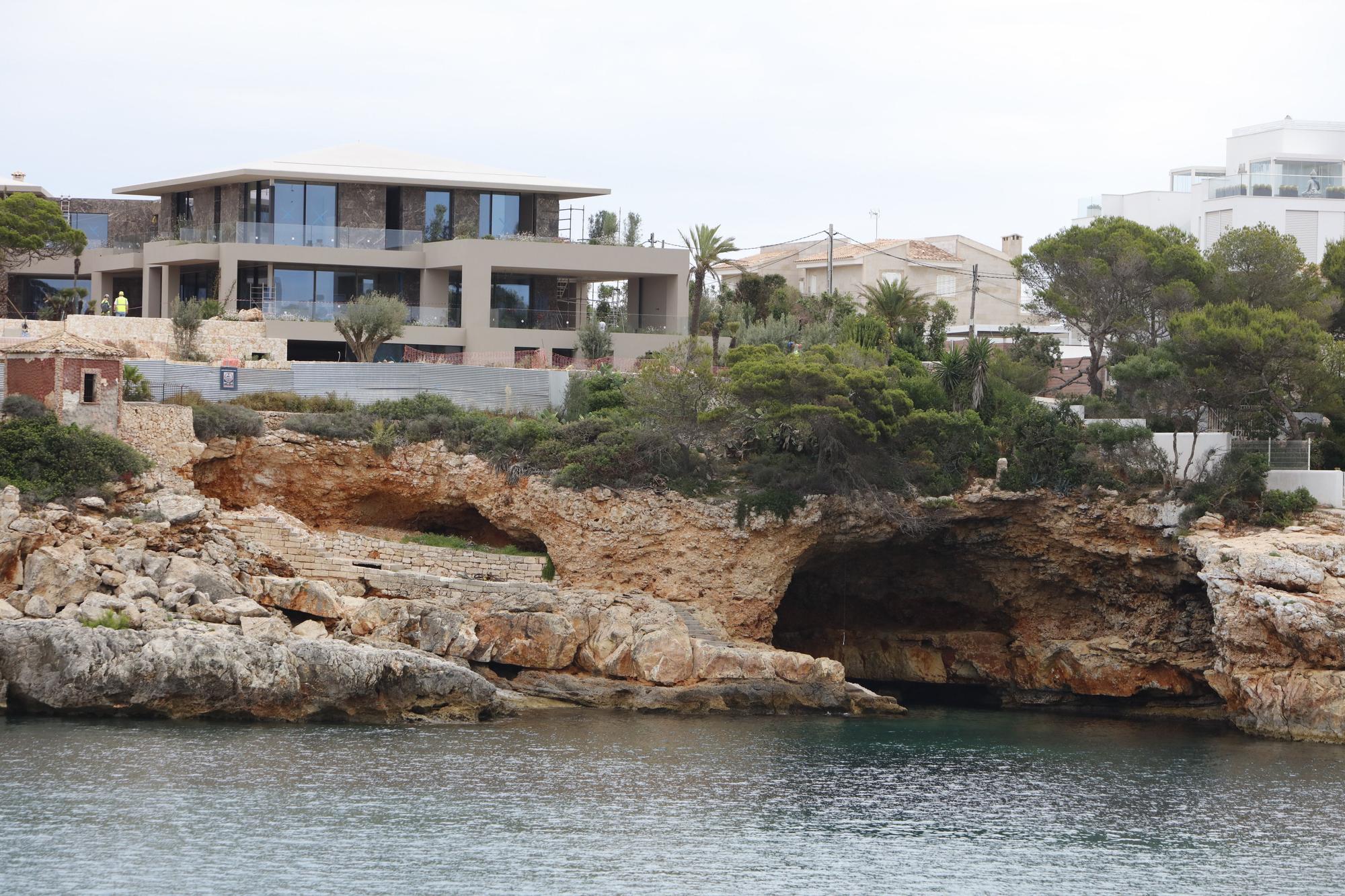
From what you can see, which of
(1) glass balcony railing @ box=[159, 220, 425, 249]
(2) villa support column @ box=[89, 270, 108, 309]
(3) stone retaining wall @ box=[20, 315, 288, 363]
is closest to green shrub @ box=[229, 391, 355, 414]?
(3) stone retaining wall @ box=[20, 315, 288, 363]

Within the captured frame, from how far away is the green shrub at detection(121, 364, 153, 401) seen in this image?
153 ft

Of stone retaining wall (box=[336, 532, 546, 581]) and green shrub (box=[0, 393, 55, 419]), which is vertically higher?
green shrub (box=[0, 393, 55, 419])

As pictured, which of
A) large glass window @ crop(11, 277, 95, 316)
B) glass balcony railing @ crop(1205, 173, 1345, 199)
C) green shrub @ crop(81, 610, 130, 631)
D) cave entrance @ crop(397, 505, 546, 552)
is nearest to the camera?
green shrub @ crop(81, 610, 130, 631)

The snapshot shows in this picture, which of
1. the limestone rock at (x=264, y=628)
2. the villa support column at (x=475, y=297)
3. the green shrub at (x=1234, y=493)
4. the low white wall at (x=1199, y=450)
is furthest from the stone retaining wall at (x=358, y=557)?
the low white wall at (x=1199, y=450)

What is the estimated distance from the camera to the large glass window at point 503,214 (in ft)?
210

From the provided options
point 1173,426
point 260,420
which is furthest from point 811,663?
point 260,420

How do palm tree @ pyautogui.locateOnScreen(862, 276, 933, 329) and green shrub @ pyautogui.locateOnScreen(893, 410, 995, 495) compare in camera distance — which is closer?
green shrub @ pyautogui.locateOnScreen(893, 410, 995, 495)

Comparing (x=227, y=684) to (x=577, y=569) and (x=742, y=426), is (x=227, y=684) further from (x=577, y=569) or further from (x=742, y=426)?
(x=742, y=426)

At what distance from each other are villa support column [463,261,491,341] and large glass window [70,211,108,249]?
1831 centimetres

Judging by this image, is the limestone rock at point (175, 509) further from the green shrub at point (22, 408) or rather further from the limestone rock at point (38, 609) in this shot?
the limestone rock at point (38, 609)

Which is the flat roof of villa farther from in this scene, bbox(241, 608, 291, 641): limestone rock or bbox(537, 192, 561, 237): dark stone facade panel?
bbox(241, 608, 291, 641): limestone rock

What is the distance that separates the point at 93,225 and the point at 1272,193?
53.7 m

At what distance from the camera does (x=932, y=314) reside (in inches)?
2677

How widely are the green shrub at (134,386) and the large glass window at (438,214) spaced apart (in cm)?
1752
